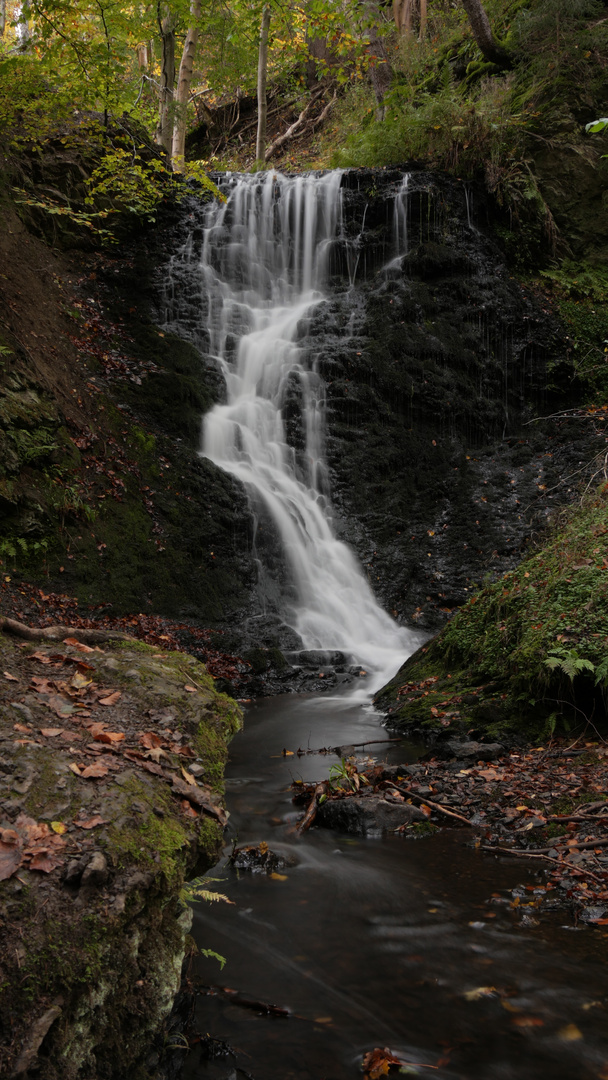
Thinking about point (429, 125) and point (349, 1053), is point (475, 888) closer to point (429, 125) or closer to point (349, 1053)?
point (349, 1053)

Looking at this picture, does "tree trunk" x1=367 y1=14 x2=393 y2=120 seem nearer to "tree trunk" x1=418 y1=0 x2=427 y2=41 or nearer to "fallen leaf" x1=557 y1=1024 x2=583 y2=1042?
"tree trunk" x1=418 y1=0 x2=427 y2=41

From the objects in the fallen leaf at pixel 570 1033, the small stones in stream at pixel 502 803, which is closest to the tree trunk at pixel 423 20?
the small stones in stream at pixel 502 803

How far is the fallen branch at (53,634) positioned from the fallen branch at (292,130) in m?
25.2

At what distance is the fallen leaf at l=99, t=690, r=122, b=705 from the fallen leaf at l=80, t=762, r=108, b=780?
675mm

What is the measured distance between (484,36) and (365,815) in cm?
1772

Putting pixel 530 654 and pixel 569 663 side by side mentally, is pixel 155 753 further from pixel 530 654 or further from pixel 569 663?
pixel 530 654

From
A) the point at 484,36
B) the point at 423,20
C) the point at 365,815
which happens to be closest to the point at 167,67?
the point at 484,36

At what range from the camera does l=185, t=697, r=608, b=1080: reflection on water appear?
2.49m

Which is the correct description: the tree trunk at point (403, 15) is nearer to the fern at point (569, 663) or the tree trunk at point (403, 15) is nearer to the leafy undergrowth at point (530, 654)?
the leafy undergrowth at point (530, 654)

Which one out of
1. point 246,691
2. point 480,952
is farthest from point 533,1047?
point 246,691

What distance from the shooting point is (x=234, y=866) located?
13.3 ft

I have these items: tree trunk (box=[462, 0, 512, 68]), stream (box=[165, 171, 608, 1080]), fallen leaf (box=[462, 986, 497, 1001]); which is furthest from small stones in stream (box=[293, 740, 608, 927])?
tree trunk (box=[462, 0, 512, 68])

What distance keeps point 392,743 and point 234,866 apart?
2704 mm

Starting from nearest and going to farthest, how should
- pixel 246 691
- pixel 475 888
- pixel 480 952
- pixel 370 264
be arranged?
pixel 480 952, pixel 475 888, pixel 246 691, pixel 370 264
